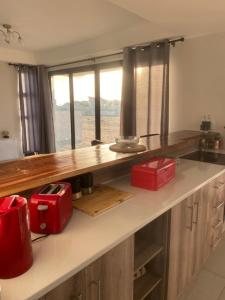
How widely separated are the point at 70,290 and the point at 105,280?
0.20 m

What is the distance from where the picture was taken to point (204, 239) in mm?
1939

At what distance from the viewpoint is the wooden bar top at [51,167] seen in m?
1.15

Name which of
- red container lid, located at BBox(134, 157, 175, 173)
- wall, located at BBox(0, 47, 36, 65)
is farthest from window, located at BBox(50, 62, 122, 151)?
red container lid, located at BBox(134, 157, 175, 173)

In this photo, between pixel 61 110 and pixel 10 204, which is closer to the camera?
pixel 10 204

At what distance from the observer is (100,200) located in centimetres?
148

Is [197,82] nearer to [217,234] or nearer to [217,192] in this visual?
[217,192]

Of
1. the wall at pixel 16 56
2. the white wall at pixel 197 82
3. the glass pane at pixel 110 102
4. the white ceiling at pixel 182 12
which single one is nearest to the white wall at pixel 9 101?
the wall at pixel 16 56

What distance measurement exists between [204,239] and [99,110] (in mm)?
2901

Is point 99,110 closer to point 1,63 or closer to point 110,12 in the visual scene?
point 110,12

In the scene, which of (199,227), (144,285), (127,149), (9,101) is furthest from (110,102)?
(144,285)

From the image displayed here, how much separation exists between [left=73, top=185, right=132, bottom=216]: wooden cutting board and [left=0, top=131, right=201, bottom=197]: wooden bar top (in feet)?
0.64

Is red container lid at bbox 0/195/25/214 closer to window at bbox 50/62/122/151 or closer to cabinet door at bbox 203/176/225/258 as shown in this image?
cabinet door at bbox 203/176/225/258

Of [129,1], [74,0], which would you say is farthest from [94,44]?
[129,1]

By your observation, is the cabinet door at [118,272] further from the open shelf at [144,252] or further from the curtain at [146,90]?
the curtain at [146,90]
